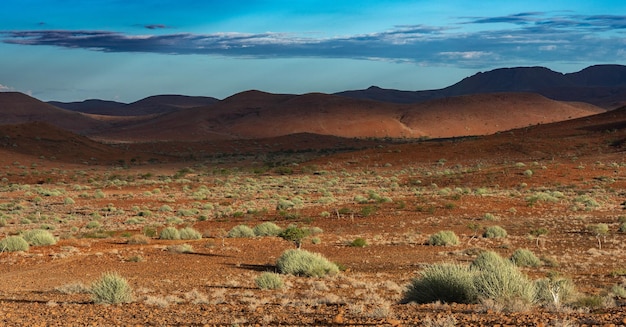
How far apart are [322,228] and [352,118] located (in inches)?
3872

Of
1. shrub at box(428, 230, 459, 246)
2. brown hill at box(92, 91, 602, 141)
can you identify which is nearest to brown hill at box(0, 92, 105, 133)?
brown hill at box(92, 91, 602, 141)

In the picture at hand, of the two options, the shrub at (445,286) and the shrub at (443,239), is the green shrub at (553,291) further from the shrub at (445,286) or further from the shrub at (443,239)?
the shrub at (443,239)

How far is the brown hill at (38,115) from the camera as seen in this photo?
473 ft

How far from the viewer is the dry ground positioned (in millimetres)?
9609

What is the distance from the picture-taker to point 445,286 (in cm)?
989

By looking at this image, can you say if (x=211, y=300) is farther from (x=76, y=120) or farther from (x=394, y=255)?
(x=76, y=120)

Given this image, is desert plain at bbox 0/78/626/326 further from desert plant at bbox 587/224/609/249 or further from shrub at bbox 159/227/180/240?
shrub at bbox 159/227/180/240

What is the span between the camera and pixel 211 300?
1115cm

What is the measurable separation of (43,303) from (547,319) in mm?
7694

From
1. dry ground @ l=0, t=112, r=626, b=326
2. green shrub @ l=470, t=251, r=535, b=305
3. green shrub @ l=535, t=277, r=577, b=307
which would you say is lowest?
dry ground @ l=0, t=112, r=626, b=326

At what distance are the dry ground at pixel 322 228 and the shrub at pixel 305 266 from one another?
0.32 metres

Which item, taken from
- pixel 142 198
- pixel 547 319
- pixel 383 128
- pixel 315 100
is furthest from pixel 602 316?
pixel 315 100

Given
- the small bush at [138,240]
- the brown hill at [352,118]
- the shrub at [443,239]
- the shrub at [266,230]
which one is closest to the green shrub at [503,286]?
the shrub at [443,239]

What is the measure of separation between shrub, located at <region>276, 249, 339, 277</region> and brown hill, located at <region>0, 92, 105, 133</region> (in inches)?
5106
